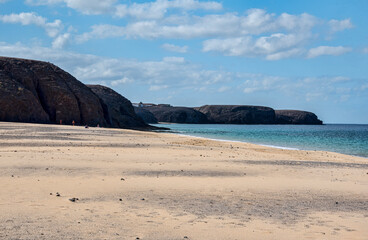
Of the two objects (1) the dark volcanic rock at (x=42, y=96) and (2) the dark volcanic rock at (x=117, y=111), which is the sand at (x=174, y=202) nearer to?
(1) the dark volcanic rock at (x=42, y=96)

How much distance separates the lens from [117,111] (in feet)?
297

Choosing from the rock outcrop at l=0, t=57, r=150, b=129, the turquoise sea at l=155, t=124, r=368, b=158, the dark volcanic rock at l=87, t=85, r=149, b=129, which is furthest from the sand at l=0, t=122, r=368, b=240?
the dark volcanic rock at l=87, t=85, r=149, b=129

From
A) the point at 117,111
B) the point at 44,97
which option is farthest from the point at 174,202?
the point at 117,111

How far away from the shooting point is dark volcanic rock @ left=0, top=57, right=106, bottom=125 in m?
60.0

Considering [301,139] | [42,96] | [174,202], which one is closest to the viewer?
[174,202]

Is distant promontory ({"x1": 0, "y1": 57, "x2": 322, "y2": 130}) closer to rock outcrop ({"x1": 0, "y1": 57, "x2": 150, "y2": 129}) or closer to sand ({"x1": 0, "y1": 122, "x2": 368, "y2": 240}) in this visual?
rock outcrop ({"x1": 0, "y1": 57, "x2": 150, "y2": 129})

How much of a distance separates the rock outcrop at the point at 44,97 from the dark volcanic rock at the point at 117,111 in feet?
5.36

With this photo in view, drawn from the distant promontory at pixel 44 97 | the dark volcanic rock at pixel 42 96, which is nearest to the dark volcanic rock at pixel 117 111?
the distant promontory at pixel 44 97

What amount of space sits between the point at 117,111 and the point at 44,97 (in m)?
24.6

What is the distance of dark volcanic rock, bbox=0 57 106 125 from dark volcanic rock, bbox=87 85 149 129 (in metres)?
5.08

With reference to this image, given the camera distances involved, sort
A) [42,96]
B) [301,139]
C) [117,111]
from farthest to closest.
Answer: [117,111], [42,96], [301,139]

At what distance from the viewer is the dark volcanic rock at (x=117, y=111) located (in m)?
78.5

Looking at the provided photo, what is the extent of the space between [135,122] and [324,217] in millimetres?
82312

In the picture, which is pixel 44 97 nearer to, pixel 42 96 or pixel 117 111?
pixel 42 96
